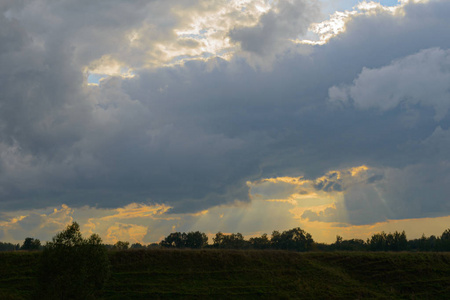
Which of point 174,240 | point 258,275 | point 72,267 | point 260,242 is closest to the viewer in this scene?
point 72,267

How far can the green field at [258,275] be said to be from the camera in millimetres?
66625

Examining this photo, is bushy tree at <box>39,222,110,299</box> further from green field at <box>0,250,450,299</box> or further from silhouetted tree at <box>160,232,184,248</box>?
silhouetted tree at <box>160,232,184,248</box>

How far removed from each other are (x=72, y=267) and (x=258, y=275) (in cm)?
3960

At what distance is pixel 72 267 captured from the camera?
47688mm

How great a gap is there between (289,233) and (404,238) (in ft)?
160

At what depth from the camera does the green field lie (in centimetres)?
6662

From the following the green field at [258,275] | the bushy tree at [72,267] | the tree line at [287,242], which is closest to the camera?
the bushy tree at [72,267]

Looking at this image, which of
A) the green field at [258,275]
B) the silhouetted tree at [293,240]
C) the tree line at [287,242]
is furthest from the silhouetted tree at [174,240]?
the green field at [258,275]

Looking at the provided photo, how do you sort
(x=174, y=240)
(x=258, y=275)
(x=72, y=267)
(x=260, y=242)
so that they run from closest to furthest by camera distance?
(x=72, y=267)
(x=258, y=275)
(x=174, y=240)
(x=260, y=242)

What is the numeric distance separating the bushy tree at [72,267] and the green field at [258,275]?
14.8m

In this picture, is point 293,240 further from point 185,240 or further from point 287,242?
point 185,240

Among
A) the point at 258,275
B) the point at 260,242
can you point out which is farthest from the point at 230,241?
the point at 258,275

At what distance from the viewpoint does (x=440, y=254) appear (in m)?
86.2

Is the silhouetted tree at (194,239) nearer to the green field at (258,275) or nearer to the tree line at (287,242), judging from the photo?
the tree line at (287,242)
